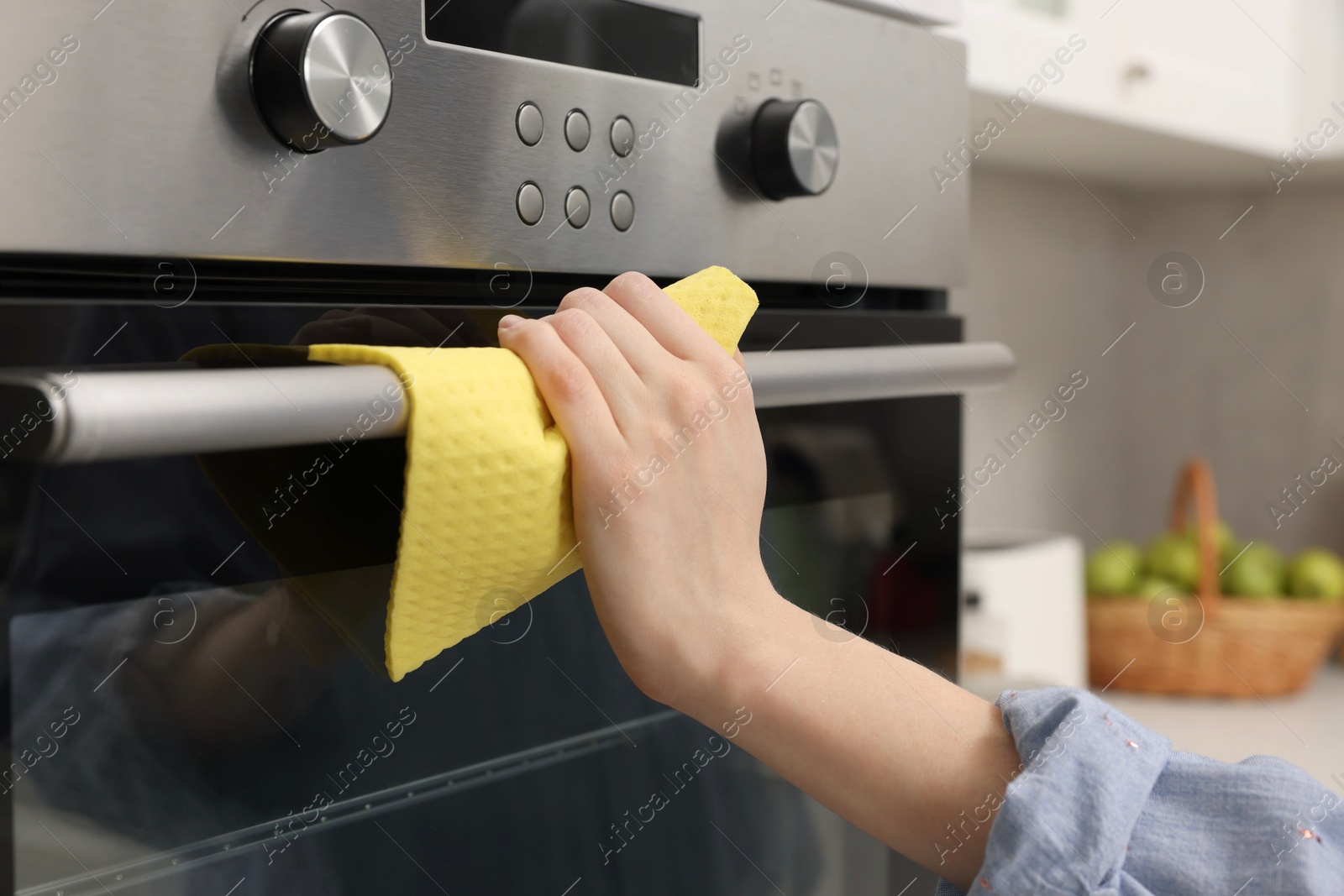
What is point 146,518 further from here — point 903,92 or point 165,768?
point 903,92

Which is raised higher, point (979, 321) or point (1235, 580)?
point (979, 321)

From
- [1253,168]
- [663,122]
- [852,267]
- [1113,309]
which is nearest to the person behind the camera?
[663,122]

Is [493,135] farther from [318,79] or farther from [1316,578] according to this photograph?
[1316,578]

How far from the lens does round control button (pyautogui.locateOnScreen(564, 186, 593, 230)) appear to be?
1.50ft

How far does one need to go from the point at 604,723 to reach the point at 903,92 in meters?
0.36

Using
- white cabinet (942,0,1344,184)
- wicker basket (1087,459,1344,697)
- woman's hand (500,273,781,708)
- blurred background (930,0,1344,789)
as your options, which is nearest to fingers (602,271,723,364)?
woman's hand (500,273,781,708)

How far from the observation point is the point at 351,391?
0.34 meters

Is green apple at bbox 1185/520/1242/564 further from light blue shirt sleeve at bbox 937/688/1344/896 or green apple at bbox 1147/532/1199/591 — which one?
light blue shirt sleeve at bbox 937/688/1344/896

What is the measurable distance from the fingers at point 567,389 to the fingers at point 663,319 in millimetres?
42

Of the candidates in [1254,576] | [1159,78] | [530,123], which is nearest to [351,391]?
[530,123]

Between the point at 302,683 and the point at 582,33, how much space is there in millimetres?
272

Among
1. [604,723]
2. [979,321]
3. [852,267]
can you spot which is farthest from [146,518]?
[979,321]

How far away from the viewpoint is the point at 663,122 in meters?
0.49

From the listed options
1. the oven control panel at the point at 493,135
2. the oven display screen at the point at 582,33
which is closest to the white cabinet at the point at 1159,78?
the oven control panel at the point at 493,135
